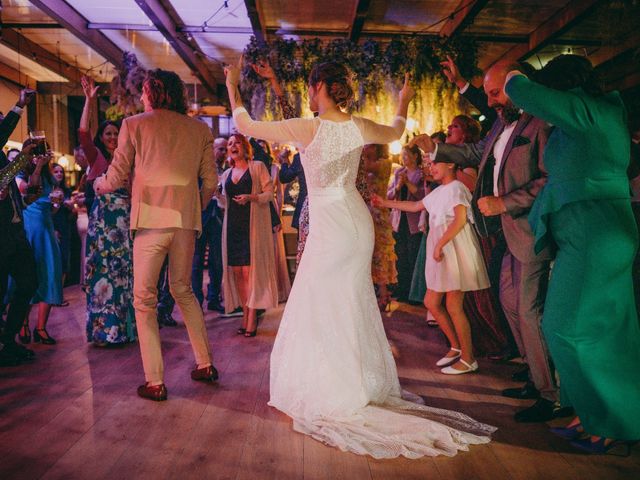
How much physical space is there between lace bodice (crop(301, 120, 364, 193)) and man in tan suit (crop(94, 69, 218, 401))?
0.72 metres

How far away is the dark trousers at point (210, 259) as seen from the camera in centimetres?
565

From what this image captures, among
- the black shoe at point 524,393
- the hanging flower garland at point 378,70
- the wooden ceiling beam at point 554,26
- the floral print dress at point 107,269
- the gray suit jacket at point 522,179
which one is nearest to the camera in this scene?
the gray suit jacket at point 522,179

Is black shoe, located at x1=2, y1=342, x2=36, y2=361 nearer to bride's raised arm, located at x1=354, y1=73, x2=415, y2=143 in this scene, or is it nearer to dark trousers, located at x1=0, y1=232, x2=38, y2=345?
dark trousers, located at x1=0, y1=232, x2=38, y2=345

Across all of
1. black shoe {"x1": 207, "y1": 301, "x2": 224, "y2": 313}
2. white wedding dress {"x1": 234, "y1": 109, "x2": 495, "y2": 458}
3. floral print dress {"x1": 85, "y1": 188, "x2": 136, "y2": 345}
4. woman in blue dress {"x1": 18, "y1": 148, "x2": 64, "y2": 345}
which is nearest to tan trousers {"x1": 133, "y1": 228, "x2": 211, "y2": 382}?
white wedding dress {"x1": 234, "y1": 109, "x2": 495, "y2": 458}

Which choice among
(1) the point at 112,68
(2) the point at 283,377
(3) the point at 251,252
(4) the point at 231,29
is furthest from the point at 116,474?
(1) the point at 112,68

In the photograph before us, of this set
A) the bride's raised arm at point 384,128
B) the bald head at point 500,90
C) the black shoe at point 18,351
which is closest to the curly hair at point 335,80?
the bride's raised arm at point 384,128

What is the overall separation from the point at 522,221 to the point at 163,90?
2036 millimetres

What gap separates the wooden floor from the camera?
2.10 m

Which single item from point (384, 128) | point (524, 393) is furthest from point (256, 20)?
point (524, 393)

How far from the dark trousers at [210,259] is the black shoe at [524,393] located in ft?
11.1

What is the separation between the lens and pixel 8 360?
361 centimetres

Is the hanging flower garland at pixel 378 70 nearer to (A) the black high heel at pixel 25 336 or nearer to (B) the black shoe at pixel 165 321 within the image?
(B) the black shoe at pixel 165 321

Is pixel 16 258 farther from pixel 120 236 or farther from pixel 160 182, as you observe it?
pixel 160 182

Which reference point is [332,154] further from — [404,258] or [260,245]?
[404,258]
